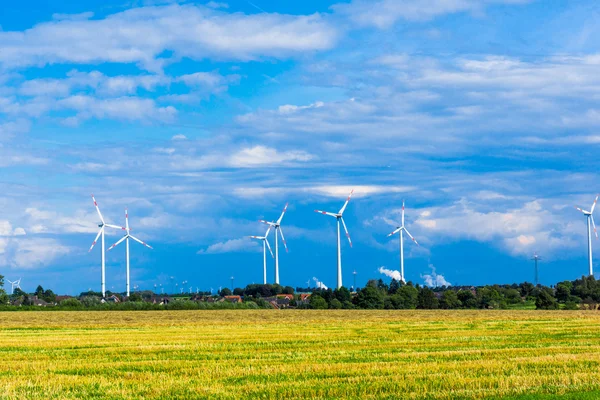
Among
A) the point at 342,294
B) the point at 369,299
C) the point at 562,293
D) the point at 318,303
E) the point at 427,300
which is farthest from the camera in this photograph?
the point at 562,293

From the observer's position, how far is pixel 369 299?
488 ft

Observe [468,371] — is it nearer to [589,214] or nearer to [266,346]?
[266,346]

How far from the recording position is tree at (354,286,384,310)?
485 feet

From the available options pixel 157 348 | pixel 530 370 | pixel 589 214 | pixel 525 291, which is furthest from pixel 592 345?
pixel 525 291

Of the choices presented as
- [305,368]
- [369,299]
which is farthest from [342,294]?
[305,368]

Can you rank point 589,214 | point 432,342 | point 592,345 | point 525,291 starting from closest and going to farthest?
point 592,345 < point 432,342 < point 589,214 < point 525,291

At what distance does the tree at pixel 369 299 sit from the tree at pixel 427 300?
7.31 meters

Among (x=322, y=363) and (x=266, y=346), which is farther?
(x=266, y=346)

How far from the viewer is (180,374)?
81.6ft

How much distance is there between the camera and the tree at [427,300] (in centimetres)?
14662

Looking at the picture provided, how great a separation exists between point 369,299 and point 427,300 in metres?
10.8

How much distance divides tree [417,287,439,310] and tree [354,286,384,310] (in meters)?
7.31

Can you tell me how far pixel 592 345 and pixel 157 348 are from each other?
1917cm

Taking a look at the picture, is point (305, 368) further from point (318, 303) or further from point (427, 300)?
point (427, 300)
